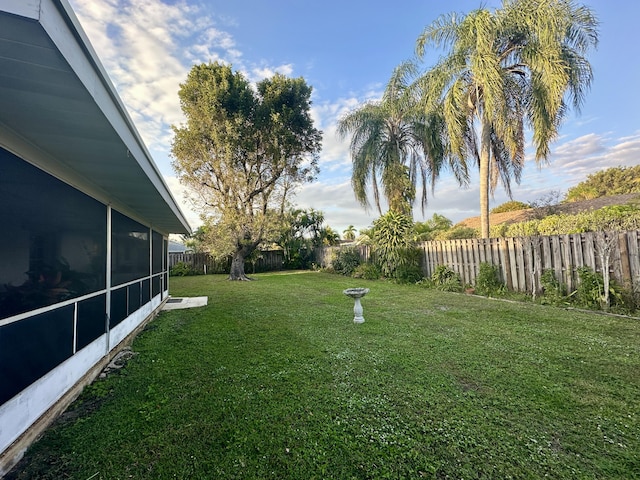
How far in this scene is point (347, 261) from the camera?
526 inches

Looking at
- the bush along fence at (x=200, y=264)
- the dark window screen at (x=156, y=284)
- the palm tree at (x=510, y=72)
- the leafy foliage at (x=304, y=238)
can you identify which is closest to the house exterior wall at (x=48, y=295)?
the dark window screen at (x=156, y=284)

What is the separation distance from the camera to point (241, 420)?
77.2 inches

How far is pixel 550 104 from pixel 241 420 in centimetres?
987

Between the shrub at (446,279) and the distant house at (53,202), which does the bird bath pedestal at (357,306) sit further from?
the shrub at (446,279)

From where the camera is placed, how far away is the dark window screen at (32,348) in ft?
5.65

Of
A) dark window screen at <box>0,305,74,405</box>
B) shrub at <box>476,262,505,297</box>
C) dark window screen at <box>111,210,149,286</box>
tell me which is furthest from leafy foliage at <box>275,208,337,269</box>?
dark window screen at <box>0,305,74,405</box>

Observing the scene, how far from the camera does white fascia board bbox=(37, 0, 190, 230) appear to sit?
104 cm

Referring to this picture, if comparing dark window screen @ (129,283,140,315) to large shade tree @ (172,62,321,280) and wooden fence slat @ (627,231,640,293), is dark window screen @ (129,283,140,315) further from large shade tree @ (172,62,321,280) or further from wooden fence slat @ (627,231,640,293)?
wooden fence slat @ (627,231,640,293)

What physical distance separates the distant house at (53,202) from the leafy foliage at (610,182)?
78.3 ft

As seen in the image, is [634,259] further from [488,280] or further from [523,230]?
[523,230]

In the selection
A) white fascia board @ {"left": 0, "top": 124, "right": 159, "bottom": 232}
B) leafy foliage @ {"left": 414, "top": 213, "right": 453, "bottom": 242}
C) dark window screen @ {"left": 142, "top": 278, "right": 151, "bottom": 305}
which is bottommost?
dark window screen @ {"left": 142, "top": 278, "right": 151, "bottom": 305}

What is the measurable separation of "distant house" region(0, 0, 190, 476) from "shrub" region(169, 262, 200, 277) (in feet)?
44.1

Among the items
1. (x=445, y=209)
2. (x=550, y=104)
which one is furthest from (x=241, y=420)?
(x=445, y=209)

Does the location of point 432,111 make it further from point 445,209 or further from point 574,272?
point 445,209
